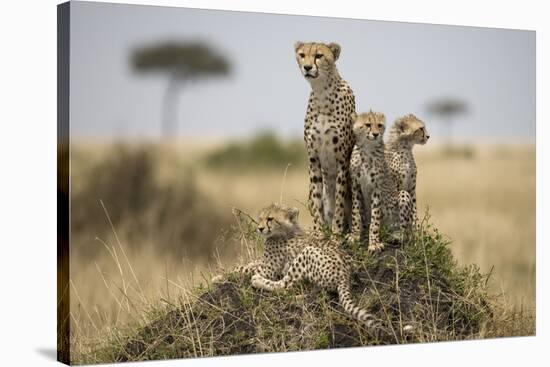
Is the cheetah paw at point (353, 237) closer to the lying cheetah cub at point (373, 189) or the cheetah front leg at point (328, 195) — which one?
the lying cheetah cub at point (373, 189)

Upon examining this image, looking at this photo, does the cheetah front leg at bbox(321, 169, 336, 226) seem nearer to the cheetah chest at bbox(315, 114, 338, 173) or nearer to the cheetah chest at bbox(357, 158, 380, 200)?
the cheetah chest at bbox(315, 114, 338, 173)

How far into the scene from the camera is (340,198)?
755cm

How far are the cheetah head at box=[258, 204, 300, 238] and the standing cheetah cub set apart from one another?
0.48 metres

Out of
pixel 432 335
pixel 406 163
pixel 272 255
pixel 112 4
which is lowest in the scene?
pixel 432 335

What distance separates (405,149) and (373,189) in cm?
42

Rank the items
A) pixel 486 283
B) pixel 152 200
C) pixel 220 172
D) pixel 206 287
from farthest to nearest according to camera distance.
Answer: pixel 220 172 < pixel 152 200 < pixel 486 283 < pixel 206 287

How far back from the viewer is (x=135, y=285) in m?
7.53

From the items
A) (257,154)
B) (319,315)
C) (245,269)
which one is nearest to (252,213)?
(245,269)

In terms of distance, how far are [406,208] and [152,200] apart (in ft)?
11.7

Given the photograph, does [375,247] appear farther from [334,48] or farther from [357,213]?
[334,48]

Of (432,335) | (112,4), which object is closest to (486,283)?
(432,335)

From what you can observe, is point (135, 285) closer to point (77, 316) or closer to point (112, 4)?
point (77, 316)

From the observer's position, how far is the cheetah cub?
7.58 m

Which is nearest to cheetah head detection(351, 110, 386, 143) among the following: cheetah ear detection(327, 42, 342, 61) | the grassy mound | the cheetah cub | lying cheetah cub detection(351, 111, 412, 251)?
lying cheetah cub detection(351, 111, 412, 251)
